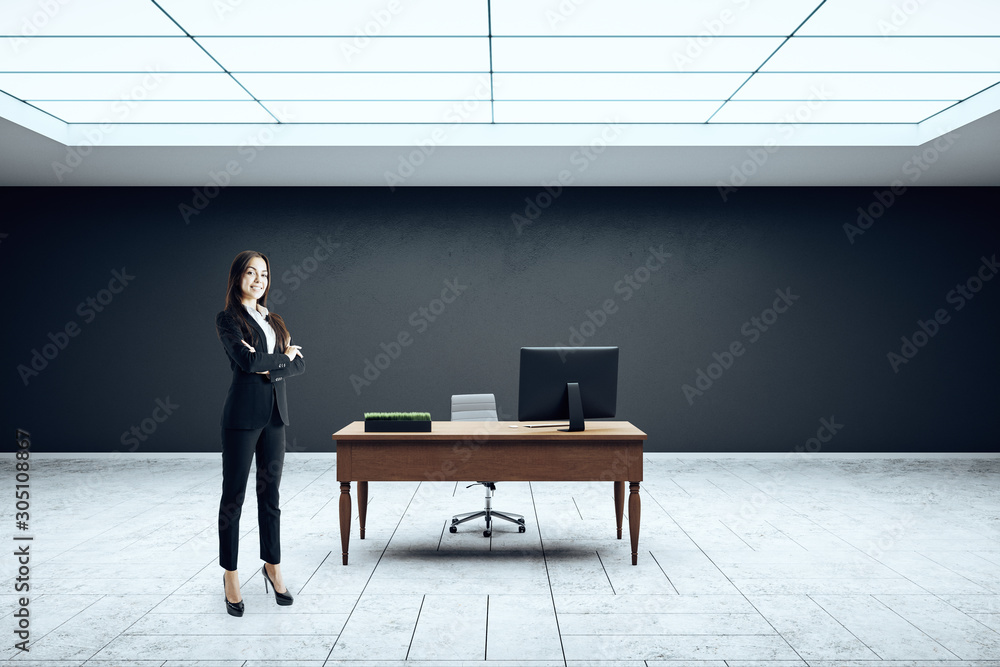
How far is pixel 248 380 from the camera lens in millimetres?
2941

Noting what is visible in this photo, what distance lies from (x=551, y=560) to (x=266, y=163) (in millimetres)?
4663

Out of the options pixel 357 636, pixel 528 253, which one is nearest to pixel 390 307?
pixel 528 253
